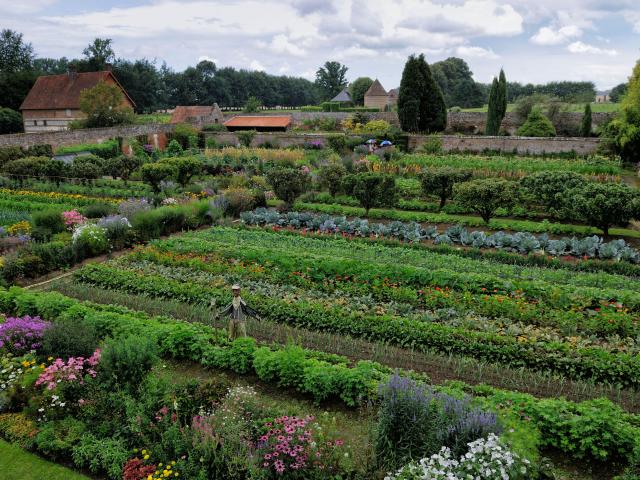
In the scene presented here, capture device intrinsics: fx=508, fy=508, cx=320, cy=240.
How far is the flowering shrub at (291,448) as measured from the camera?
17.5 ft

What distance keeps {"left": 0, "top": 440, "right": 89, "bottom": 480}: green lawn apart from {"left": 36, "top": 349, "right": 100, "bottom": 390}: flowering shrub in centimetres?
85

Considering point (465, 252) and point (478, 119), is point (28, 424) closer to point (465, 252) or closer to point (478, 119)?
point (465, 252)

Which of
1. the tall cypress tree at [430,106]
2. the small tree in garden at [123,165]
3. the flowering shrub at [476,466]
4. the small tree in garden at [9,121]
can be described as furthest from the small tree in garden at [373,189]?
the small tree in garden at [9,121]

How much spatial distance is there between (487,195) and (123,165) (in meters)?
17.6

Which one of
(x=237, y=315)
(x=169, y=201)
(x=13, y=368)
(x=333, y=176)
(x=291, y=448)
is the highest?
(x=333, y=176)

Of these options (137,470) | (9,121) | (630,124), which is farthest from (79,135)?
(630,124)

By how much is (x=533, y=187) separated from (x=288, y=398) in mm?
14145

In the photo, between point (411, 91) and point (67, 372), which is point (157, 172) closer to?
point (67, 372)

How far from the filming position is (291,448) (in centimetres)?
546

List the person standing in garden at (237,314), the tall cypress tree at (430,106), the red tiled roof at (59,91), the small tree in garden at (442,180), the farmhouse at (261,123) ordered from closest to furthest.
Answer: the person standing in garden at (237,314) → the small tree in garden at (442,180) → the tall cypress tree at (430,106) → the farmhouse at (261,123) → the red tiled roof at (59,91)

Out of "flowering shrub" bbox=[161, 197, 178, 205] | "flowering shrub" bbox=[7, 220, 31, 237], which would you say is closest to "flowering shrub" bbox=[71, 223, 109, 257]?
"flowering shrub" bbox=[7, 220, 31, 237]

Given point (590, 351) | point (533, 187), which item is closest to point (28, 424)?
point (590, 351)

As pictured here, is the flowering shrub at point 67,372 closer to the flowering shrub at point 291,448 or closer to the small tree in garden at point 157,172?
the flowering shrub at point 291,448

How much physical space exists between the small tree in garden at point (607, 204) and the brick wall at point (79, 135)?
1154 inches
